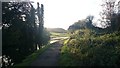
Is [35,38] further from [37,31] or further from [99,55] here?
[99,55]

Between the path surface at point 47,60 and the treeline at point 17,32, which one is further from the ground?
the treeline at point 17,32

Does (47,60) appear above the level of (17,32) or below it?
below

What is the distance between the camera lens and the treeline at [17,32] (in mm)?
36781

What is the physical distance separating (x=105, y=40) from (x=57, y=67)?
4.28m

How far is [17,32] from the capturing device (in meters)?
37.2

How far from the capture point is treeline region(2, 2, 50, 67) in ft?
121

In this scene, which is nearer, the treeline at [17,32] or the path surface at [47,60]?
the path surface at [47,60]

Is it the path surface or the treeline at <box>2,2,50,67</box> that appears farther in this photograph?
the treeline at <box>2,2,50,67</box>

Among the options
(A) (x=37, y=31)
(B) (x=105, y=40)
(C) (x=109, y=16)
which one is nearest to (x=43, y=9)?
(A) (x=37, y=31)

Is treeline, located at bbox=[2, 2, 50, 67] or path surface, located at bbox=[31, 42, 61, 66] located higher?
treeline, located at bbox=[2, 2, 50, 67]

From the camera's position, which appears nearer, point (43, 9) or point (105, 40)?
point (105, 40)

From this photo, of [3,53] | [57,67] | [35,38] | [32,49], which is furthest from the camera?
[35,38]

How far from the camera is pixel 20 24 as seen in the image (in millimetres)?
39688

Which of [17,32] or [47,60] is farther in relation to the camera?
[17,32]
